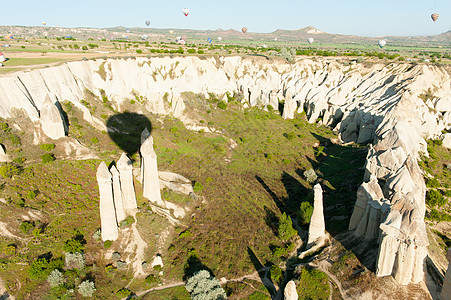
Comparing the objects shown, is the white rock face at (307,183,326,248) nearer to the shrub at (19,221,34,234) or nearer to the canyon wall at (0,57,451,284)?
the canyon wall at (0,57,451,284)

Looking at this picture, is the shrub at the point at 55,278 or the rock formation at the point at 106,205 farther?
the rock formation at the point at 106,205

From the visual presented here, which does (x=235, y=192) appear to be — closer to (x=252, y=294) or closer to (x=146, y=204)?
(x=146, y=204)

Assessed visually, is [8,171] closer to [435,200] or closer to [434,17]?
[435,200]

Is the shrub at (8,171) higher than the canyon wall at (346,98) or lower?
lower

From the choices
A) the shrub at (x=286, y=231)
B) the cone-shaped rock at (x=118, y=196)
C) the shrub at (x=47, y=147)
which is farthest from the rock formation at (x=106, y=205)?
the shrub at (x=286, y=231)

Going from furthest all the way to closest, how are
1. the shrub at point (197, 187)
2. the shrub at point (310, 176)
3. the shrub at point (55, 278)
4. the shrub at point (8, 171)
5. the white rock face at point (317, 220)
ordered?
the shrub at point (310, 176) → the shrub at point (197, 187) → the shrub at point (8, 171) → the white rock face at point (317, 220) → the shrub at point (55, 278)

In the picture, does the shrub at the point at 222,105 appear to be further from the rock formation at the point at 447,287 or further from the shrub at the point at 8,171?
the rock formation at the point at 447,287

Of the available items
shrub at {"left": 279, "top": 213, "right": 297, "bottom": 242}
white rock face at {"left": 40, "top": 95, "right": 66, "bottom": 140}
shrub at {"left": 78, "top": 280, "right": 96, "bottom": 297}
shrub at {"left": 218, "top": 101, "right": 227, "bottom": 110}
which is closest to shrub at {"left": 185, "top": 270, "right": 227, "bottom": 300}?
shrub at {"left": 78, "top": 280, "right": 96, "bottom": 297}

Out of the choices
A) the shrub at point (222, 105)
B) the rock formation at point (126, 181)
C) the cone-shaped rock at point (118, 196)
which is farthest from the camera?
the shrub at point (222, 105)

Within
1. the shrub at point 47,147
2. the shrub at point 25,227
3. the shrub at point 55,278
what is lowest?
the shrub at point 55,278
